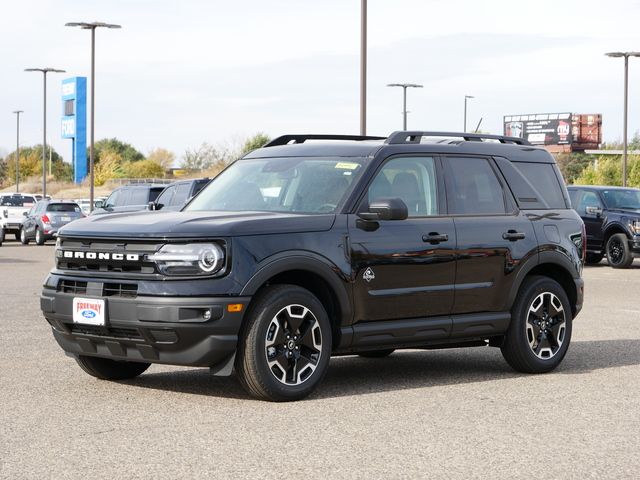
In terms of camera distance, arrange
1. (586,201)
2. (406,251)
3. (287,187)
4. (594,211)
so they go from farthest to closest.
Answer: (586,201), (594,211), (287,187), (406,251)

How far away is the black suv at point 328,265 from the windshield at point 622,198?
1735 centimetres

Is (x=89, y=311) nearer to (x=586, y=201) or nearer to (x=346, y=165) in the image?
(x=346, y=165)

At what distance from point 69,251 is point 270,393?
1771 mm

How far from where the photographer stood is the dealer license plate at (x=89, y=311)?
8312 millimetres

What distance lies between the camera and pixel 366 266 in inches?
349

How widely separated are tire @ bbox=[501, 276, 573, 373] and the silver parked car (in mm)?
31524

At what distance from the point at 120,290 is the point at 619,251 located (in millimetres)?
20393

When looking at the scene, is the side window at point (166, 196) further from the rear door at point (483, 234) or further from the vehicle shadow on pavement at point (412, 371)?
the rear door at point (483, 234)

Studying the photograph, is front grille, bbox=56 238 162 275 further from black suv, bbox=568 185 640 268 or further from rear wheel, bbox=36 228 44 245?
A: rear wheel, bbox=36 228 44 245

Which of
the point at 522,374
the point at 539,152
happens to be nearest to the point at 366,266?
the point at 522,374

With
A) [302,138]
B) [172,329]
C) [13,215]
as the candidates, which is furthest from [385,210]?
[13,215]

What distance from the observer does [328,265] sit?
8617mm

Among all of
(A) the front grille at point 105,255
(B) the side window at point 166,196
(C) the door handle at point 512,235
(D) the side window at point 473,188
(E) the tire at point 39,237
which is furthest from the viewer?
(E) the tire at point 39,237

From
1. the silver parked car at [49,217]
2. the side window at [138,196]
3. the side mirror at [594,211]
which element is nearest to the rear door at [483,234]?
the side mirror at [594,211]
